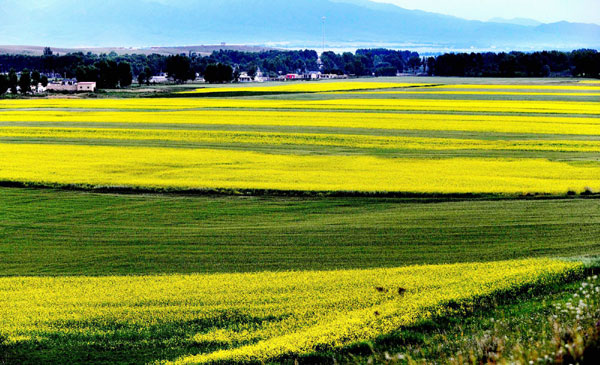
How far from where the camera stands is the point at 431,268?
17516 millimetres

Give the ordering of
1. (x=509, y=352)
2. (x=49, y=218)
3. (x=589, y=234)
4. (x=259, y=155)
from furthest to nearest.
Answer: (x=259, y=155) → (x=49, y=218) → (x=589, y=234) → (x=509, y=352)

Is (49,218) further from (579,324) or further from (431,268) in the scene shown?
(579,324)

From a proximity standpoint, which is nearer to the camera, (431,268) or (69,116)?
(431,268)

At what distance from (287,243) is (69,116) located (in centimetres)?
4434

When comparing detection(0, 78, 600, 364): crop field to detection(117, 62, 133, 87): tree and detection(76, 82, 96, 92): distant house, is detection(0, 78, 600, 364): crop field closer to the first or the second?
detection(76, 82, 96, 92): distant house

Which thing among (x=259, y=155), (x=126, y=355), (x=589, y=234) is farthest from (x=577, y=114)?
(x=126, y=355)

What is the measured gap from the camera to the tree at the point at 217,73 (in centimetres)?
13725

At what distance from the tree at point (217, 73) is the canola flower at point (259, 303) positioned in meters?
123

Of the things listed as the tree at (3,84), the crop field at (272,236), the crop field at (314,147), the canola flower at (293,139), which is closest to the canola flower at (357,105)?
the crop field at (314,147)

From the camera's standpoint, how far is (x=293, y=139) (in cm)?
4350

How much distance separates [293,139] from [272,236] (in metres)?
22.6

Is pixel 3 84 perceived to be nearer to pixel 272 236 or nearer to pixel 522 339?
pixel 272 236

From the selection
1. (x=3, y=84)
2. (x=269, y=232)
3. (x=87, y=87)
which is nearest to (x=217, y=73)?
(x=87, y=87)

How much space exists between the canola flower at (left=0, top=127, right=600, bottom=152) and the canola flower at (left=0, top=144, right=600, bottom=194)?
443 centimetres
